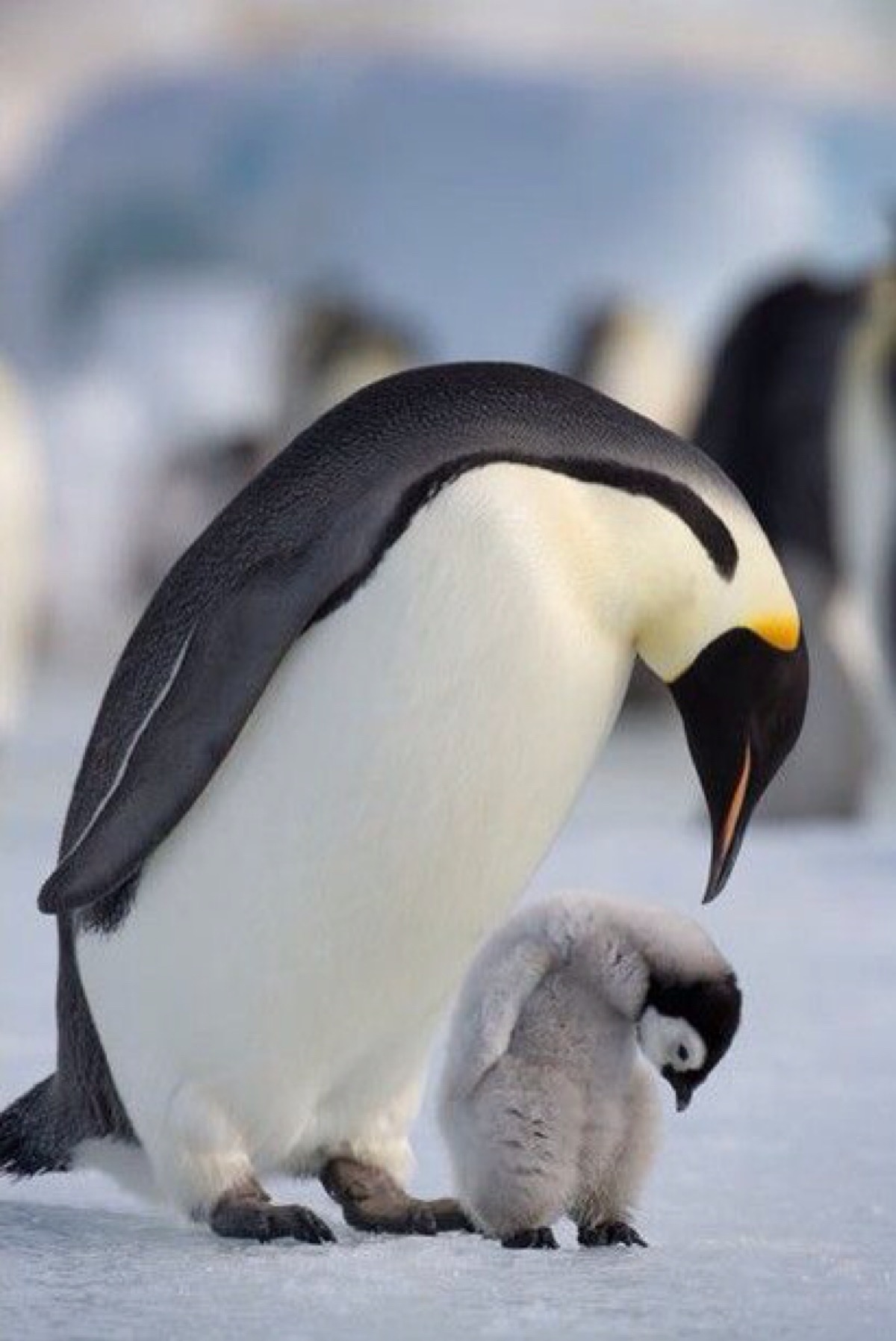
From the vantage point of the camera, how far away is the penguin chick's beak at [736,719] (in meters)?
1.86

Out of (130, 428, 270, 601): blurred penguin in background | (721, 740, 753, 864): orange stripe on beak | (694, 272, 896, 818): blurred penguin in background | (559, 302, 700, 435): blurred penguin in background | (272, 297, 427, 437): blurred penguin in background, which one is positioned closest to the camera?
(721, 740, 753, 864): orange stripe on beak

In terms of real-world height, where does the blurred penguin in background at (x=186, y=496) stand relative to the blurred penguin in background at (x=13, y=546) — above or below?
above

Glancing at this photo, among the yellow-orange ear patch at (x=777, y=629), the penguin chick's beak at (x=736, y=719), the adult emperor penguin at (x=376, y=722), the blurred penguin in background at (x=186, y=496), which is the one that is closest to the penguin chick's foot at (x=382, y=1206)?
the adult emperor penguin at (x=376, y=722)

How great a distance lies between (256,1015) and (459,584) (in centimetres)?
29

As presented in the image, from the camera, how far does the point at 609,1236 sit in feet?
6.07

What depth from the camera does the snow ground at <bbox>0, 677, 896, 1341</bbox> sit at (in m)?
1.61

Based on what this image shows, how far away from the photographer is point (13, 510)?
493cm

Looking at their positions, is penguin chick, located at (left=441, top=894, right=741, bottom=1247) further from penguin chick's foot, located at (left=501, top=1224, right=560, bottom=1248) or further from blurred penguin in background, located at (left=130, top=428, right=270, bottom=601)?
blurred penguin in background, located at (left=130, top=428, right=270, bottom=601)

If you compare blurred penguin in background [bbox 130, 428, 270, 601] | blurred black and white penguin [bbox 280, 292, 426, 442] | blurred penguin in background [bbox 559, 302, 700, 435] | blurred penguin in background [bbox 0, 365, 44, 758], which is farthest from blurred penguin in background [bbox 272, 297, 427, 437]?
blurred penguin in background [bbox 0, 365, 44, 758]

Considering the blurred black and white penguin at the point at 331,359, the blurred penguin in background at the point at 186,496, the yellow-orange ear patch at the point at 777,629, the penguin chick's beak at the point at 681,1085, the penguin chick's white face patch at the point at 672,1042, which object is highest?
the blurred black and white penguin at the point at 331,359

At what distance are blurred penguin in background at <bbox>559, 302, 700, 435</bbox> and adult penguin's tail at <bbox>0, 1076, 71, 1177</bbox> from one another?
7.00 meters

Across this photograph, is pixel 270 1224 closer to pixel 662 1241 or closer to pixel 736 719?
pixel 662 1241

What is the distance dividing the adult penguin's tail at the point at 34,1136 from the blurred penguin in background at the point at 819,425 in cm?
354

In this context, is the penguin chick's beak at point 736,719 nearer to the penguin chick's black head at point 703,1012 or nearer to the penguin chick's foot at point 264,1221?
the penguin chick's black head at point 703,1012
